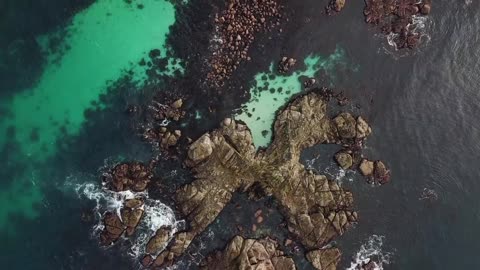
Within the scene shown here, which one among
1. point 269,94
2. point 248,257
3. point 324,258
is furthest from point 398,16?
point 248,257

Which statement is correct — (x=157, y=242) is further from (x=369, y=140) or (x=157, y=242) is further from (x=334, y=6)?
(x=334, y=6)

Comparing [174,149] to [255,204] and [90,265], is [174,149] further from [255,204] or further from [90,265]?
[90,265]

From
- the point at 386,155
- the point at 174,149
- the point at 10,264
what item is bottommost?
the point at 10,264

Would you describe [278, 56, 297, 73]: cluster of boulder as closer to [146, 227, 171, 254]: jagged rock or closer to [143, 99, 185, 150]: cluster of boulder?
[143, 99, 185, 150]: cluster of boulder

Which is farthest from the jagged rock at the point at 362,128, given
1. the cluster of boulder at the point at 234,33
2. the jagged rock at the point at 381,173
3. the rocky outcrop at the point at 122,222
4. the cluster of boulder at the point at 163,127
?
the rocky outcrop at the point at 122,222

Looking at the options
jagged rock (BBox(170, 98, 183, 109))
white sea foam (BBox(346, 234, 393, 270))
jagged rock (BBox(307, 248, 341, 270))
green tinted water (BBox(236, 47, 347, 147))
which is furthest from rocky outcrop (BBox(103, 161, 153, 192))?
white sea foam (BBox(346, 234, 393, 270))

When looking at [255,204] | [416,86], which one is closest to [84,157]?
[255,204]

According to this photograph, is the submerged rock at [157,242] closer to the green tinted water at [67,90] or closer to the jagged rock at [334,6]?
the green tinted water at [67,90]
